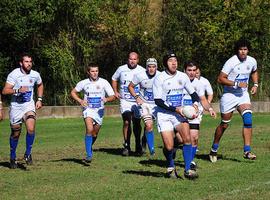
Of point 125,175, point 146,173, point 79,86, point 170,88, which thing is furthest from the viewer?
point 79,86

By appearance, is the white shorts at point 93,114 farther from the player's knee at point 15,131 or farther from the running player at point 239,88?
the running player at point 239,88

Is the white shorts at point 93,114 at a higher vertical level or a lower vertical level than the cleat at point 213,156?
higher

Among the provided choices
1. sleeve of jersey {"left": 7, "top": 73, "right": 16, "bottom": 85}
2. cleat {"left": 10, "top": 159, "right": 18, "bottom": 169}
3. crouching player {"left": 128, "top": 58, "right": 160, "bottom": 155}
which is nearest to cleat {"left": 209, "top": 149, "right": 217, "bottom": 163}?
crouching player {"left": 128, "top": 58, "right": 160, "bottom": 155}

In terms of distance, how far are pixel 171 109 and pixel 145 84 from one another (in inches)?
145

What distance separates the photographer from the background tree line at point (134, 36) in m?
30.5

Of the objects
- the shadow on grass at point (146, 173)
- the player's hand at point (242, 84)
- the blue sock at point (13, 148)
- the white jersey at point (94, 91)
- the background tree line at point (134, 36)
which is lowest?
the shadow on grass at point (146, 173)

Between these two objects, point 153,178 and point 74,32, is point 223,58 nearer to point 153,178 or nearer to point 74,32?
point 74,32

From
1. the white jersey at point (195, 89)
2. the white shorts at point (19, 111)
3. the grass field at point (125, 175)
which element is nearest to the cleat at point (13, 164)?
the grass field at point (125, 175)

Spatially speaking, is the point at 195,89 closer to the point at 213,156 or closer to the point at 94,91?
the point at 213,156

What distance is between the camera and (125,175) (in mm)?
11805

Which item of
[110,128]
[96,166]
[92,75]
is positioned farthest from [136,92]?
[110,128]

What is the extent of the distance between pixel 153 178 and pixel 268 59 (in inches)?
841

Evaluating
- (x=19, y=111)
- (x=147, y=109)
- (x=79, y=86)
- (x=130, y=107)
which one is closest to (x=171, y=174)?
(x=19, y=111)

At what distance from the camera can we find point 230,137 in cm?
1870
